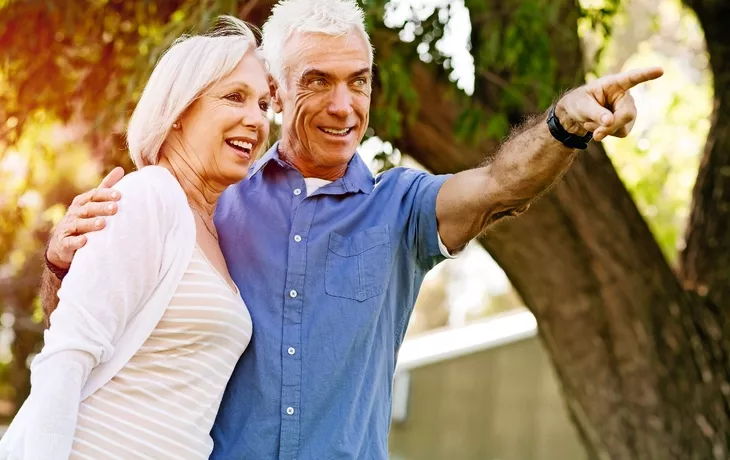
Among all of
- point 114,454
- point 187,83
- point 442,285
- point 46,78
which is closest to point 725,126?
point 46,78

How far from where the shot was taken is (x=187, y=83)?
2.56 metres

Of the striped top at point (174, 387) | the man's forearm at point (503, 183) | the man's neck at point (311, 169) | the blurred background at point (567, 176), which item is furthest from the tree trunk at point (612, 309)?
the striped top at point (174, 387)

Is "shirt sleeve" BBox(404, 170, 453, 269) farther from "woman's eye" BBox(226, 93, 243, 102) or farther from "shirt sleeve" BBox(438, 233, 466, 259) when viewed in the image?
"woman's eye" BBox(226, 93, 243, 102)

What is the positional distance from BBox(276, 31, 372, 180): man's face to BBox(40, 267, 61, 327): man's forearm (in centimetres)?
70

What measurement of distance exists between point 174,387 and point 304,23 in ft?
3.45

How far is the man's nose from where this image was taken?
2.83 m

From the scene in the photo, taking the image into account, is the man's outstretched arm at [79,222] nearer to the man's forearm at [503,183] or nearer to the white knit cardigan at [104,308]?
the white knit cardigan at [104,308]

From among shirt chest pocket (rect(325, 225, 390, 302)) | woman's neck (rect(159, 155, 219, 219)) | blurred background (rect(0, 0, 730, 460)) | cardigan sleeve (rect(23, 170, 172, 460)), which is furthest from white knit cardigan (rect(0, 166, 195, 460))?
blurred background (rect(0, 0, 730, 460))

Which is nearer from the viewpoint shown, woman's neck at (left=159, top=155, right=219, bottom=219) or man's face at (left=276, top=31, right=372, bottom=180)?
woman's neck at (left=159, top=155, right=219, bottom=219)

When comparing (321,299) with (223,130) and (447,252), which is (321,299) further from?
(223,130)

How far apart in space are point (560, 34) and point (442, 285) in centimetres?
2709

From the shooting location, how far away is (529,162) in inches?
97.8

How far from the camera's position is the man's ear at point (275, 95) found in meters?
3.00

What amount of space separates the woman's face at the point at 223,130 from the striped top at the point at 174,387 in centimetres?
23
